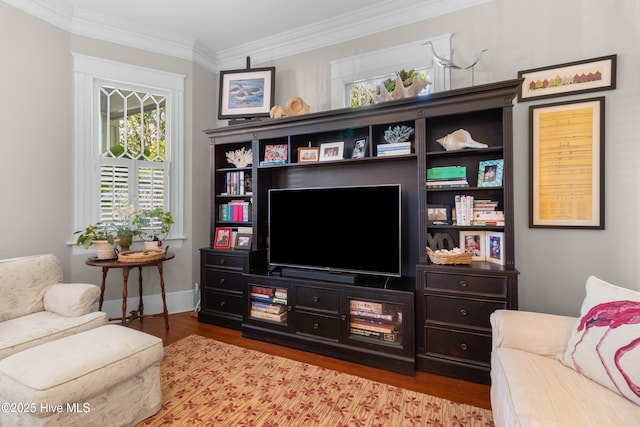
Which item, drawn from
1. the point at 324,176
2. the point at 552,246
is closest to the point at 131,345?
the point at 324,176

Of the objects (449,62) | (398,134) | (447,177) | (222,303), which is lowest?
(222,303)

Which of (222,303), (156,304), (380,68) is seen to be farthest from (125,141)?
(380,68)

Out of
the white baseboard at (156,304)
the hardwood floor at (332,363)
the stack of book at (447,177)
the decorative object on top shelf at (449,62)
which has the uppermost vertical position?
the decorative object on top shelf at (449,62)

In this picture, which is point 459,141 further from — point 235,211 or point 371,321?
point 235,211

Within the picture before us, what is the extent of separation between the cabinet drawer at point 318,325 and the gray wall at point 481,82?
152 cm

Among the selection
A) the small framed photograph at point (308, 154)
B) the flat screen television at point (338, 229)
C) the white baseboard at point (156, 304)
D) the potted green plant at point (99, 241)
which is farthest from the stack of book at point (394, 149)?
the white baseboard at point (156, 304)

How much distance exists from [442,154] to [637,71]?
4.47 feet

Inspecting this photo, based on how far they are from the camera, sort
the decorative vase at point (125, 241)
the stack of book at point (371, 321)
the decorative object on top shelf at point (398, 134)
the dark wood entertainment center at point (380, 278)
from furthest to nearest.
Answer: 1. the decorative vase at point (125, 241)
2. the decorative object on top shelf at point (398, 134)
3. the stack of book at point (371, 321)
4. the dark wood entertainment center at point (380, 278)

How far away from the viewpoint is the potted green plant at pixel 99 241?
2797 millimetres

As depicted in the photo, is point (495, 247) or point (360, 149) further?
point (360, 149)

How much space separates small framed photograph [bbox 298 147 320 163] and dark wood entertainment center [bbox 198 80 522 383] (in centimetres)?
8

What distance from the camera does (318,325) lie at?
2.56m

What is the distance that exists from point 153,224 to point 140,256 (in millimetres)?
593

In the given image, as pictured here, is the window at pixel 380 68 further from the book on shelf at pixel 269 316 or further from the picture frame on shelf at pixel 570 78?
the book on shelf at pixel 269 316
